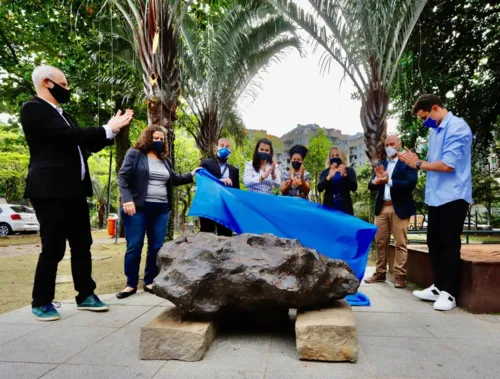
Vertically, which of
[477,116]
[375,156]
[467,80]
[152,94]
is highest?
[467,80]

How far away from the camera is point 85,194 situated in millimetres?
3721

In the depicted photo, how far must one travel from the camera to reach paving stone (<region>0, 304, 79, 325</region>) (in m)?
3.38

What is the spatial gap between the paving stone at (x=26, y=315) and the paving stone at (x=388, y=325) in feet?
9.11

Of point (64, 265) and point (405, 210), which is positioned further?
point (64, 265)

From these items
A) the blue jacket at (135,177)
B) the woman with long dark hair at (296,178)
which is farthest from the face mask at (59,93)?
the woman with long dark hair at (296,178)

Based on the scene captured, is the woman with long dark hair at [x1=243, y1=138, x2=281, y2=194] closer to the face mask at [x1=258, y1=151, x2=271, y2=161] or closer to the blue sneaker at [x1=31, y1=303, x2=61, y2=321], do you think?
the face mask at [x1=258, y1=151, x2=271, y2=161]

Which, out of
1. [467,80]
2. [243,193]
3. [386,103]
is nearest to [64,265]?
[243,193]

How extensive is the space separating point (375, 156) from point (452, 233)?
9.32 feet

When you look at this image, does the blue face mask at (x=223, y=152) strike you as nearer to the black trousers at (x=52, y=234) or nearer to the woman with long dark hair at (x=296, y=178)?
the woman with long dark hair at (x=296, y=178)

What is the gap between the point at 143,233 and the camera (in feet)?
14.4

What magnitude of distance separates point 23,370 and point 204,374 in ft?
3.71

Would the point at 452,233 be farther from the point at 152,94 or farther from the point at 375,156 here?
the point at 152,94

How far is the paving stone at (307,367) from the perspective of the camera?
226 cm

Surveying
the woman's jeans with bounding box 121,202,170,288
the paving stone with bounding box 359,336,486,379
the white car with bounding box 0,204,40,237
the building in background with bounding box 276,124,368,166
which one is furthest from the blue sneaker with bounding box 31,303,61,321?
the building in background with bounding box 276,124,368,166
